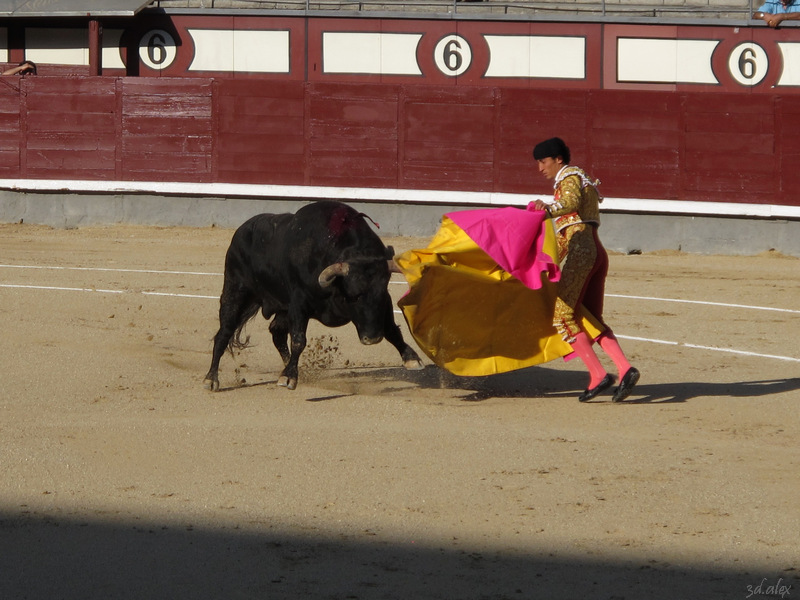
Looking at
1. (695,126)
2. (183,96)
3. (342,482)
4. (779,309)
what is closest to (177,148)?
(183,96)

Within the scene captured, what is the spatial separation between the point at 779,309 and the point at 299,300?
13.1 ft

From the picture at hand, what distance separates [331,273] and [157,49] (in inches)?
363

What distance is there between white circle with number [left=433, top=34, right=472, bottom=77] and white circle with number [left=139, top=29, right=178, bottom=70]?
2.92 meters

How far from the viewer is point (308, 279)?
542 cm

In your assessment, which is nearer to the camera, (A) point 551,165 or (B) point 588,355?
(A) point 551,165

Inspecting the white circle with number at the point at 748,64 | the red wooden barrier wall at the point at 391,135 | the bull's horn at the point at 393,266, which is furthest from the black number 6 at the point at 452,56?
the bull's horn at the point at 393,266

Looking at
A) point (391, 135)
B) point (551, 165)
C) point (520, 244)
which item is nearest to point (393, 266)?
point (520, 244)

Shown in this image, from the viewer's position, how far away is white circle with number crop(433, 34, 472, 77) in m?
13.4

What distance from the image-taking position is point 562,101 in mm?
11906

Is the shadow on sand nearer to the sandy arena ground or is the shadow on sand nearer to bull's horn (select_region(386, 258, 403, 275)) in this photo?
the sandy arena ground

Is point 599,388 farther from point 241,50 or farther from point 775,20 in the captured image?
point 241,50

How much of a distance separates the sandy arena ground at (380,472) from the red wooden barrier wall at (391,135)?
4.64m

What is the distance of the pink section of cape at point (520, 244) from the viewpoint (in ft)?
16.6

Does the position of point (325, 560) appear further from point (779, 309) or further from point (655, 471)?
point (779, 309)
